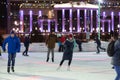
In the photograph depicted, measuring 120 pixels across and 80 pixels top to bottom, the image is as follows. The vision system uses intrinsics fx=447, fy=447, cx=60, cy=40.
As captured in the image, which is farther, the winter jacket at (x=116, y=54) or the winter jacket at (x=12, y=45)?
the winter jacket at (x=12, y=45)

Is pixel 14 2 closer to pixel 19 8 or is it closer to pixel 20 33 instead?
pixel 19 8

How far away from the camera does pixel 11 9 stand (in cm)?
4419

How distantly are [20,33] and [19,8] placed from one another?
3687 mm

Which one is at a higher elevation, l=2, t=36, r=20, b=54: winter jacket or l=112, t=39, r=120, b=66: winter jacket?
l=112, t=39, r=120, b=66: winter jacket

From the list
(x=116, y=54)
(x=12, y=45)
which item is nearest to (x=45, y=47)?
(x=12, y=45)

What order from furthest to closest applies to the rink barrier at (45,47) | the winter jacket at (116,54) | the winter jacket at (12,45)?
1. the rink barrier at (45,47)
2. the winter jacket at (12,45)
3. the winter jacket at (116,54)

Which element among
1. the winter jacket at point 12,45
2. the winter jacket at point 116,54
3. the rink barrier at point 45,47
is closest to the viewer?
the winter jacket at point 116,54

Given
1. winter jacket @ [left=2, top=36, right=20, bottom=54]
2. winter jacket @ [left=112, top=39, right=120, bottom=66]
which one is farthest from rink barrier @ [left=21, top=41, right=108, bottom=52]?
winter jacket @ [left=112, top=39, right=120, bottom=66]

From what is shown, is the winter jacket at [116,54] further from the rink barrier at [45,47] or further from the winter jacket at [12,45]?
the rink barrier at [45,47]

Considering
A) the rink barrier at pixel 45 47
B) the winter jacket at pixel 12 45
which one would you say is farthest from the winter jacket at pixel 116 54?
the rink barrier at pixel 45 47

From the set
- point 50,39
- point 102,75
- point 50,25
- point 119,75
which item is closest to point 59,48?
point 50,39

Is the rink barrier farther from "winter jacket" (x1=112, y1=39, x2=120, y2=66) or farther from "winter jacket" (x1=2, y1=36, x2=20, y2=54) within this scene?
"winter jacket" (x1=112, y1=39, x2=120, y2=66)

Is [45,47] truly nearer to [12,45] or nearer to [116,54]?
[12,45]

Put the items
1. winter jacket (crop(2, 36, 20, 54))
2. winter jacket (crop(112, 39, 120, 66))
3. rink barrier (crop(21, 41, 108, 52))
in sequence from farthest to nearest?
rink barrier (crop(21, 41, 108, 52)), winter jacket (crop(2, 36, 20, 54)), winter jacket (crop(112, 39, 120, 66))
